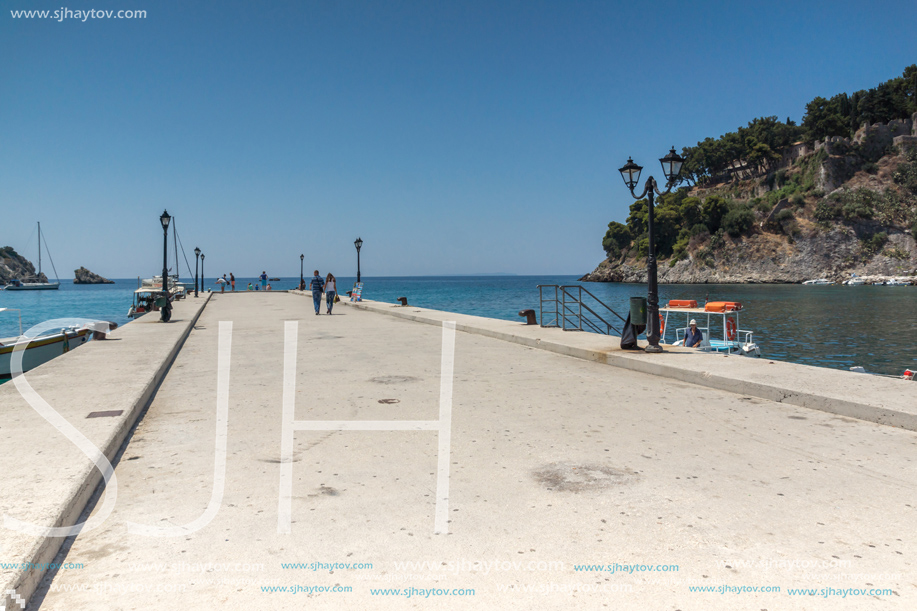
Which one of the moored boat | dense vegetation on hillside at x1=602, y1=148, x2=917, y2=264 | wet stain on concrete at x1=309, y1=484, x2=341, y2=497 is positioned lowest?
wet stain on concrete at x1=309, y1=484, x2=341, y2=497

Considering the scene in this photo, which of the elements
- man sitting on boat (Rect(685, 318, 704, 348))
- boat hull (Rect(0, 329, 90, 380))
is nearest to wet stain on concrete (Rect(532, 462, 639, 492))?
boat hull (Rect(0, 329, 90, 380))

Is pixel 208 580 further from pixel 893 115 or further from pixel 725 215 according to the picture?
pixel 893 115

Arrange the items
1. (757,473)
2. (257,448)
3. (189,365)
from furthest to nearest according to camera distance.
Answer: (189,365) → (257,448) → (757,473)

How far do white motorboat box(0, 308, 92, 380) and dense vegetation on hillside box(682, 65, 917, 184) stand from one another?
108 m

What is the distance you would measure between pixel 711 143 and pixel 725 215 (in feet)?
123

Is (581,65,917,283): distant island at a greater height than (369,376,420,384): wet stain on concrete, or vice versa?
(581,65,917,283): distant island

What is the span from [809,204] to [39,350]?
4991 inches

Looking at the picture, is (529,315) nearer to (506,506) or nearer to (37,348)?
(506,506)

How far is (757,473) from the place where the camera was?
494 cm

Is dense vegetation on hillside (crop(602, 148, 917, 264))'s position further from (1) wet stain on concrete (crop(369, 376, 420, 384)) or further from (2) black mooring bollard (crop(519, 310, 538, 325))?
(1) wet stain on concrete (crop(369, 376, 420, 384))

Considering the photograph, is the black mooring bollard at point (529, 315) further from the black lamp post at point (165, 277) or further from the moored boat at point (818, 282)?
the moored boat at point (818, 282)

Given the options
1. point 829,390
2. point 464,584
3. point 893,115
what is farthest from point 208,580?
point 893,115

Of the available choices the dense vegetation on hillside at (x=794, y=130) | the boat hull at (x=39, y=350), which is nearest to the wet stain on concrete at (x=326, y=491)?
the boat hull at (x=39, y=350)

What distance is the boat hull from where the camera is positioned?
15070mm
